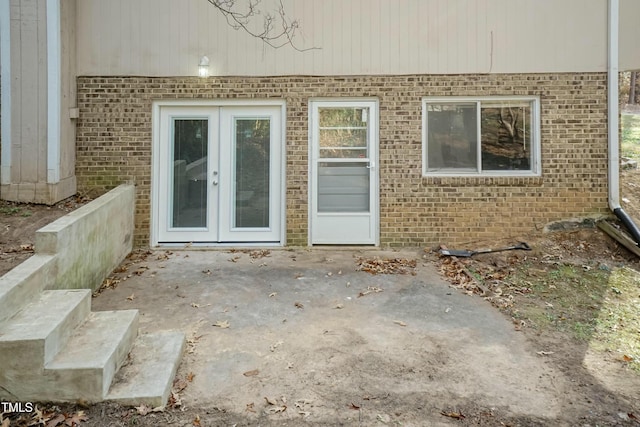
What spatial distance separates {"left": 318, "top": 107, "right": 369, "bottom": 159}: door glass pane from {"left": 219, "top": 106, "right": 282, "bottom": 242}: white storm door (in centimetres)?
77

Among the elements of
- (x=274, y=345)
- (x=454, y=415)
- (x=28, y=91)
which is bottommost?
(x=454, y=415)

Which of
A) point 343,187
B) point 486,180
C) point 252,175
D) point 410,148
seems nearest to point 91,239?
point 252,175

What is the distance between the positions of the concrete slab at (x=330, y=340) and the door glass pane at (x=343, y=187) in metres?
1.38

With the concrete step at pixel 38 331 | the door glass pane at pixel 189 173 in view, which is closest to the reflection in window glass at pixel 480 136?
the door glass pane at pixel 189 173

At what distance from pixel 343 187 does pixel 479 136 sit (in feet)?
8.02

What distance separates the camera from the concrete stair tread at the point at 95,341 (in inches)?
113

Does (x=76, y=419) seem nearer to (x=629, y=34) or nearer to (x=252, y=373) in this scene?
(x=252, y=373)

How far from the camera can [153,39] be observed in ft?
23.9

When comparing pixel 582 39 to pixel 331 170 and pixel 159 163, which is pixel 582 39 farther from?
pixel 159 163

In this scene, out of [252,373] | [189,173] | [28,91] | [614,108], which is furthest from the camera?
[189,173]

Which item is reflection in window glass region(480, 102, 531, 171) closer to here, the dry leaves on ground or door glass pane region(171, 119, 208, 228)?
the dry leaves on ground

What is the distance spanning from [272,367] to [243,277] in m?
2.47

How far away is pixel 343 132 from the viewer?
7.40 m

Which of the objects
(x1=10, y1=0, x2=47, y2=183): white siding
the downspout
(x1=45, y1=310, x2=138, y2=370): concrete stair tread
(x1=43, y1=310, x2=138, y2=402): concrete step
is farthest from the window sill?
(x1=10, y1=0, x2=47, y2=183): white siding
